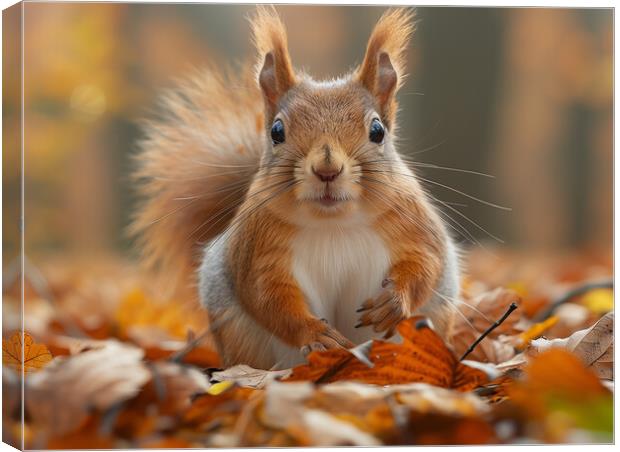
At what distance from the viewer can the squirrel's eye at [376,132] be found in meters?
1.64

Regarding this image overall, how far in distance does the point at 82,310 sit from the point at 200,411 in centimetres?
216

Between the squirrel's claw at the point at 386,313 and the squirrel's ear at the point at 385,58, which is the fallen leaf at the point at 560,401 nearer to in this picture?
the squirrel's claw at the point at 386,313

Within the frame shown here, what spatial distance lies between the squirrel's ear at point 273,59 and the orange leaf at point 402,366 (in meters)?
0.52

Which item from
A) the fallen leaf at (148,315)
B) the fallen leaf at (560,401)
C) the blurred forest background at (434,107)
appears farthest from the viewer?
the blurred forest background at (434,107)

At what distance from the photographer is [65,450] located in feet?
4.16

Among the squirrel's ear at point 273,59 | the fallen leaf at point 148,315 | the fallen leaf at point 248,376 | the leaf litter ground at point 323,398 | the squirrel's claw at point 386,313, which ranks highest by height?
the squirrel's ear at point 273,59

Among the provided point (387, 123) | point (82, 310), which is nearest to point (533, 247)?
point (82, 310)

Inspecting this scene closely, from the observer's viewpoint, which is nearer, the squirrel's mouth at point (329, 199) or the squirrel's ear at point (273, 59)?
the squirrel's mouth at point (329, 199)

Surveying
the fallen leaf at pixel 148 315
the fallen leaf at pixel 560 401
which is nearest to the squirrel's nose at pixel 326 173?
the fallen leaf at pixel 560 401

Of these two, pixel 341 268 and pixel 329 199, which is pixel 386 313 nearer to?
pixel 341 268

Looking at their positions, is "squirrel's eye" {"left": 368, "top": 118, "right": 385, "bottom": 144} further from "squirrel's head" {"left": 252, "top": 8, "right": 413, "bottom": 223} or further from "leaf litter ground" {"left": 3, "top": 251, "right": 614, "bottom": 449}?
"leaf litter ground" {"left": 3, "top": 251, "right": 614, "bottom": 449}

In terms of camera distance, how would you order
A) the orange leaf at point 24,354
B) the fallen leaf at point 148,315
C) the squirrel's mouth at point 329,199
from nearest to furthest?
the orange leaf at point 24,354 < the squirrel's mouth at point 329,199 < the fallen leaf at point 148,315

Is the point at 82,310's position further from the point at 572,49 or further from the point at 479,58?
the point at 572,49

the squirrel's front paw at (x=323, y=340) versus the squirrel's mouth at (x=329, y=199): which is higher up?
the squirrel's mouth at (x=329, y=199)
